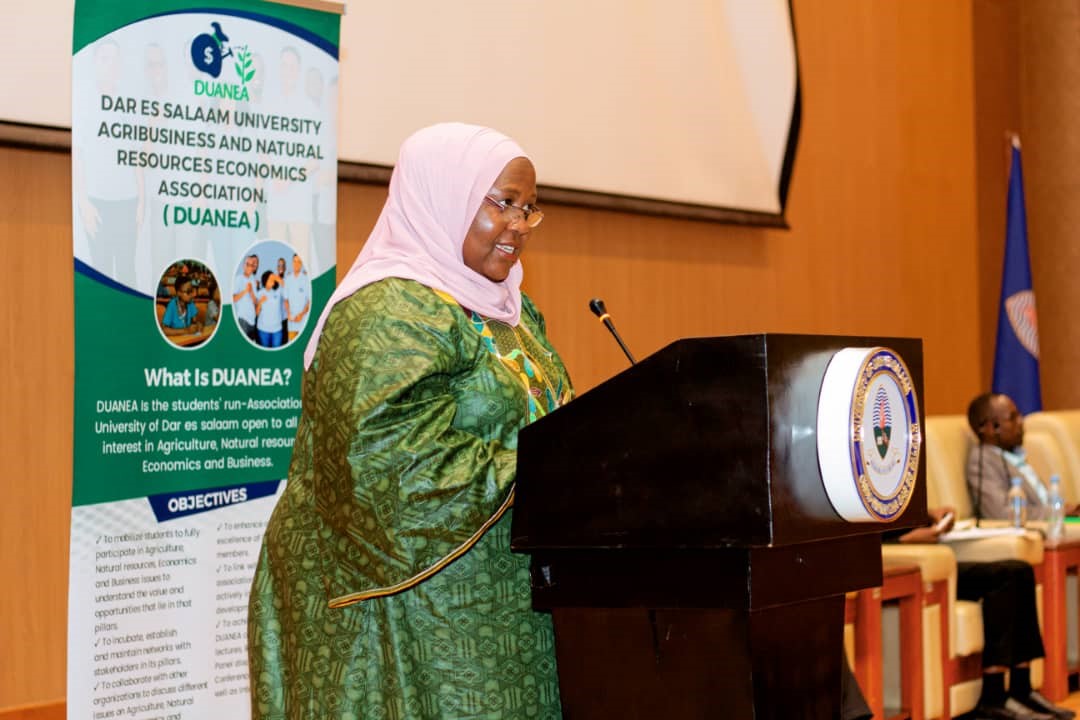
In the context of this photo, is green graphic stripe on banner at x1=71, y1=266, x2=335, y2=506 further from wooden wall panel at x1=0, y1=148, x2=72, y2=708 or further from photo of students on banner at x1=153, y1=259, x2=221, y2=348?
A: wooden wall panel at x1=0, y1=148, x2=72, y2=708

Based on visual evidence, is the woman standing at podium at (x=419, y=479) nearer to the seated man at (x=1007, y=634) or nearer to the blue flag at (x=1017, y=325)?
the seated man at (x=1007, y=634)

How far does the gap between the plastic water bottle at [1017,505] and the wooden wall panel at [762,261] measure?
1.16 m

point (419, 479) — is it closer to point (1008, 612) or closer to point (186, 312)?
point (186, 312)

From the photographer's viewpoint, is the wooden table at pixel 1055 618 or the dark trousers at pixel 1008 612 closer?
the dark trousers at pixel 1008 612

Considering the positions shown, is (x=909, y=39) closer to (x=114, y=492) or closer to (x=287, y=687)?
(x=114, y=492)

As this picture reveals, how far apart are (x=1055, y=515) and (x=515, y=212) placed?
158 inches

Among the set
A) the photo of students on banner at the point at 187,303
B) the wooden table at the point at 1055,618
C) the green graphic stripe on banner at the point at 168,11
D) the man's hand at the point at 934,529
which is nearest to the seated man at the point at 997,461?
the wooden table at the point at 1055,618

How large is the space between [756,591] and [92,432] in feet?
5.93

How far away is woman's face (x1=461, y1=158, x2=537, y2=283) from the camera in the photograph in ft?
6.88

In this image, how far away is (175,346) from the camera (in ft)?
10.2

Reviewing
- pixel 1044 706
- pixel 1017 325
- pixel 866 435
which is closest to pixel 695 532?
pixel 866 435

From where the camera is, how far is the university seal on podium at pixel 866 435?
1653 mm

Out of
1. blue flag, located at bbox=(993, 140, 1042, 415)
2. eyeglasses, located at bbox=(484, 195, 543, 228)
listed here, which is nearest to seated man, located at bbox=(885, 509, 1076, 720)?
blue flag, located at bbox=(993, 140, 1042, 415)

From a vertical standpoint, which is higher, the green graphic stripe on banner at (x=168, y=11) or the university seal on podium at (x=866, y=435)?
the green graphic stripe on banner at (x=168, y=11)
